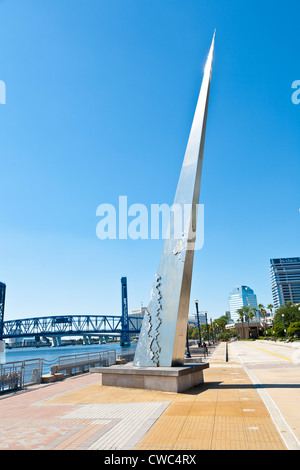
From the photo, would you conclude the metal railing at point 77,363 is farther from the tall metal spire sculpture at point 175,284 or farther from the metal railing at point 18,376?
the tall metal spire sculpture at point 175,284

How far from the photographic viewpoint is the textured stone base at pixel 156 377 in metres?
9.36

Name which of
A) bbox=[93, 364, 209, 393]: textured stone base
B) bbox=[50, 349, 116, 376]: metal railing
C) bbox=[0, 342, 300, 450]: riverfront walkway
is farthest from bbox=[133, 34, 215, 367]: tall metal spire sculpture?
bbox=[50, 349, 116, 376]: metal railing

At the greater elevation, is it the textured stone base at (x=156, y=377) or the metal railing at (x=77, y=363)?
the textured stone base at (x=156, y=377)

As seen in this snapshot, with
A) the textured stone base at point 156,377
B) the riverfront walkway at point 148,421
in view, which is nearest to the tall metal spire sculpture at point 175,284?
the textured stone base at point 156,377

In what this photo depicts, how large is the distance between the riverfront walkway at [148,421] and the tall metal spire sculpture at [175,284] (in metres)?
1.21

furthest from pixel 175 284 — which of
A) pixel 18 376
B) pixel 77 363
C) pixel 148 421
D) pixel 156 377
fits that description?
pixel 77 363

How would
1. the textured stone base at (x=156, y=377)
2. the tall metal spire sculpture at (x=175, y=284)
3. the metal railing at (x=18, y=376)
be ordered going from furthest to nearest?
the metal railing at (x=18, y=376) → the tall metal spire sculpture at (x=175, y=284) → the textured stone base at (x=156, y=377)

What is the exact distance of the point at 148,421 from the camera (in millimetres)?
6176

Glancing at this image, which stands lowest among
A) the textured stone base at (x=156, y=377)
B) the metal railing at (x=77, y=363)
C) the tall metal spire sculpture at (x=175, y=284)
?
the metal railing at (x=77, y=363)

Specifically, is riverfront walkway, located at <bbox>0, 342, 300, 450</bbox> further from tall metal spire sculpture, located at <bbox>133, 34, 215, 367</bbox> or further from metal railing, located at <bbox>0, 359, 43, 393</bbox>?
metal railing, located at <bbox>0, 359, 43, 393</bbox>

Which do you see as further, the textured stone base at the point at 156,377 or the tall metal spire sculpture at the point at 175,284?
the tall metal spire sculpture at the point at 175,284

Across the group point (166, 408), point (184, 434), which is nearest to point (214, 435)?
point (184, 434)

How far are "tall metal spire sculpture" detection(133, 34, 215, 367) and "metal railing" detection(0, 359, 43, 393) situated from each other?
4840mm
